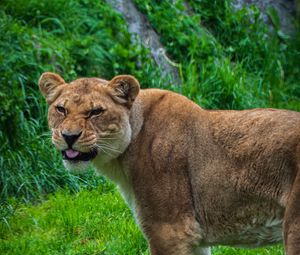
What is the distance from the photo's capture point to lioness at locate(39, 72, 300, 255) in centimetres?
562

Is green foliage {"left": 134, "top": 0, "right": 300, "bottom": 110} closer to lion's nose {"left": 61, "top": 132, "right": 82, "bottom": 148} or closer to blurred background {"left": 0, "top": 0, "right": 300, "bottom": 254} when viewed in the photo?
blurred background {"left": 0, "top": 0, "right": 300, "bottom": 254}

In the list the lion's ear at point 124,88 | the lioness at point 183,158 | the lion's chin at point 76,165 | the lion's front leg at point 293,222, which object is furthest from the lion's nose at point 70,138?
the lion's front leg at point 293,222

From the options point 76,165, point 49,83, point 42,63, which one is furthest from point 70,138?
point 42,63

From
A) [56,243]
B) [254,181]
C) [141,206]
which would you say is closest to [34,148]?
[56,243]

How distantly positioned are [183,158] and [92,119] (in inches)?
27.3

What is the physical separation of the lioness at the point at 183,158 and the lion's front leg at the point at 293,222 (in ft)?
0.42

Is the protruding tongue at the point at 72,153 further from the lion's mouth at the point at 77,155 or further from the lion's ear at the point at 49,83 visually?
the lion's ear at the point at 49,83

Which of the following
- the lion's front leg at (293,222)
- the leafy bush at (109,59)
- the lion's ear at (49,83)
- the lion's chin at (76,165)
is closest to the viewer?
the lion's front leg at (293,222)

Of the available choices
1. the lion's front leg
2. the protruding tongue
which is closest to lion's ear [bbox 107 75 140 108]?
the protruding tongue

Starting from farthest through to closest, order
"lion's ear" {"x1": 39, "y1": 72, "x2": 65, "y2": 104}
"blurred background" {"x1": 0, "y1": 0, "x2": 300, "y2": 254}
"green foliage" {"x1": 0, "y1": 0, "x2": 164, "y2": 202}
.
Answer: "green foliage" {"x1": 0, "y1": 0, "x2": 164, "y2": 202}, "blurred background" {"x1": 0, "y1": 0, "x2": 300, "y2": 254}, "lion's ear" {"x1": 39, "y1": 72, "x2": 65, "y2": 104}

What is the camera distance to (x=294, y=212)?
5277 millimetres

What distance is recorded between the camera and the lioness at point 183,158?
18.5ft

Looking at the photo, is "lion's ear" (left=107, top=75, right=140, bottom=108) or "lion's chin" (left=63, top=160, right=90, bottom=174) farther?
"lion's ear" (left=107, top=75, right=140, bottom=108)

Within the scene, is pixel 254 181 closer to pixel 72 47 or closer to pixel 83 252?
pixel 83 252
